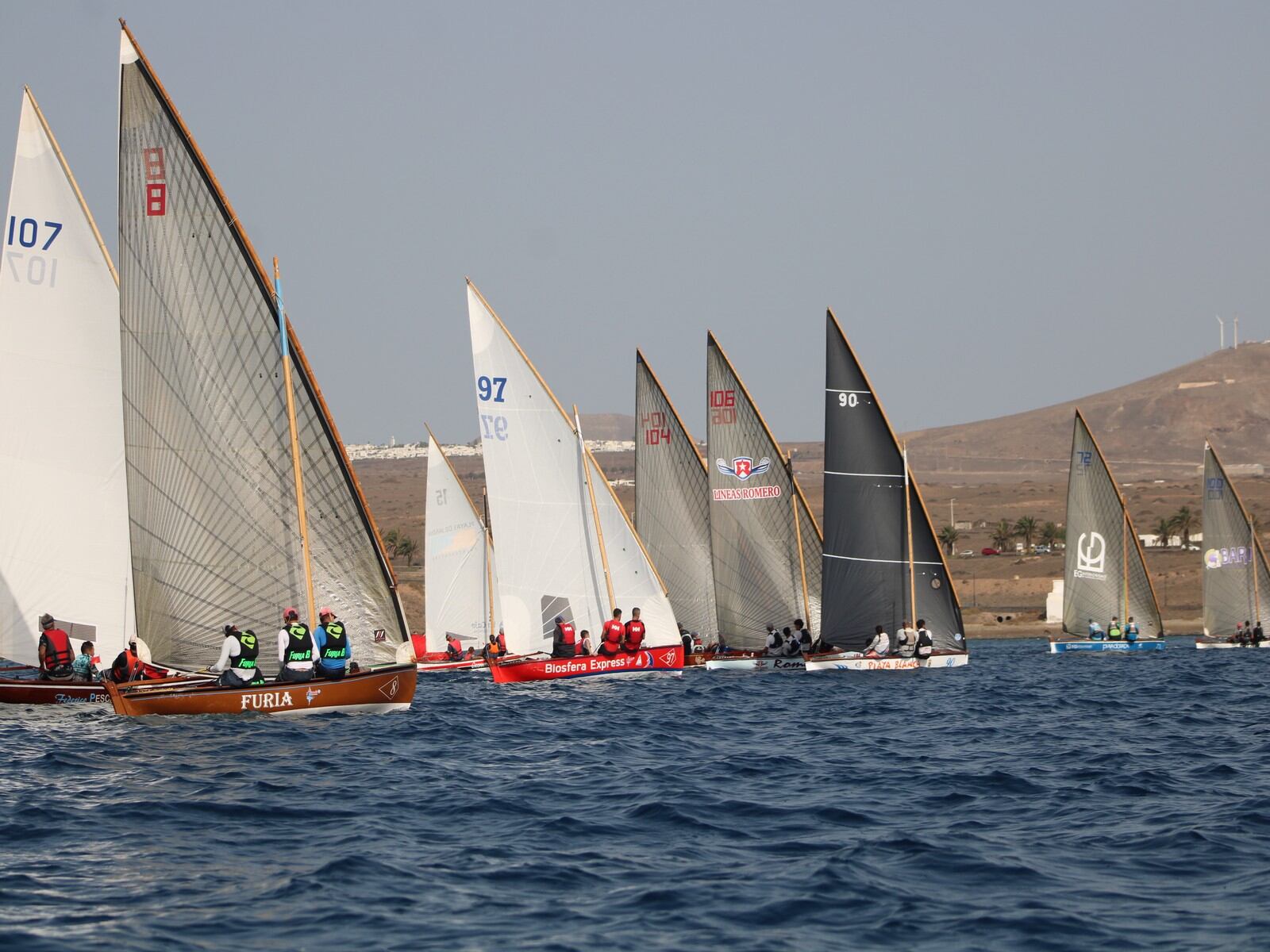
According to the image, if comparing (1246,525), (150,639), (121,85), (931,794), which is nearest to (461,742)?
(150,639)

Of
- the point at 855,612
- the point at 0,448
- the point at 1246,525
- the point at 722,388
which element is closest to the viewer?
the point at 0,448

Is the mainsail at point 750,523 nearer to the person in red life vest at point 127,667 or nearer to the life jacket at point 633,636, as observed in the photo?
the life jacket at point 633,636

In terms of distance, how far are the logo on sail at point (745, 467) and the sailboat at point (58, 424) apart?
26.6 m

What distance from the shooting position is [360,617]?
1190 inches

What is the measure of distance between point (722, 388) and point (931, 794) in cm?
3701

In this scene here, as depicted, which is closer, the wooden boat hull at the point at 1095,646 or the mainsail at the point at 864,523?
the mainsail at the point at 864,523

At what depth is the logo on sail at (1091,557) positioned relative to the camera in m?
77.9

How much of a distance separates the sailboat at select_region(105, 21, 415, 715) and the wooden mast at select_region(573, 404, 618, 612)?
17.3 meters

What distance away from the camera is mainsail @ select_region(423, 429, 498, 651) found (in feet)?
217

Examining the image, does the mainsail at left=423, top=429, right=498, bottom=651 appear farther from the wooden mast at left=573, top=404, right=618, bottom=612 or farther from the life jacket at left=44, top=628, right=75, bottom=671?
the life jacket at left=44, top=628, right=75, bottom=671

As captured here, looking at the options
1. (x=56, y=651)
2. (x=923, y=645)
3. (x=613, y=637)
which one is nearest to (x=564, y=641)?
(x=613, y=637)

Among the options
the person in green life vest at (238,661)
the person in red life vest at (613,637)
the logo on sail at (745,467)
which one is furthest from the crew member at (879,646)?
the person in green life vest at (238,661)

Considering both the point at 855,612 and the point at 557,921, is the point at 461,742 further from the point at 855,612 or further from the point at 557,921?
the point at 855,612

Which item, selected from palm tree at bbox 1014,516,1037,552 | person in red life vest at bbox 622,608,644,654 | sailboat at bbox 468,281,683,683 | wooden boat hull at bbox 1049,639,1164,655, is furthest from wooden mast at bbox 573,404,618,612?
palm tree at bbox 1014,516,1037,552
